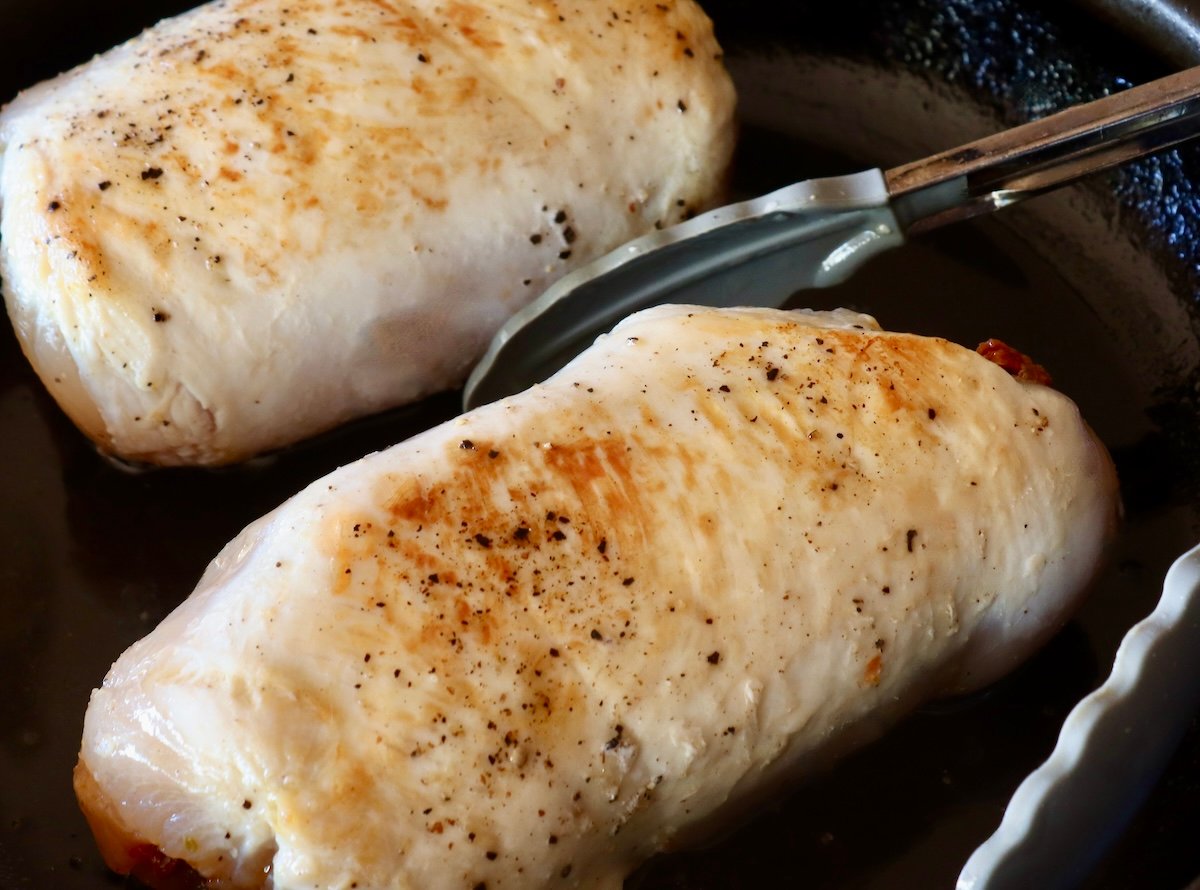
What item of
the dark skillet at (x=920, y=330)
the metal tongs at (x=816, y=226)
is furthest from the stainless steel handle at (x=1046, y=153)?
the dark skillet at (x=920, y=330)

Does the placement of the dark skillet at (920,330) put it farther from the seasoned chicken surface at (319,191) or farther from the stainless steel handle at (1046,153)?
the stainless steel handle at (1046,153)

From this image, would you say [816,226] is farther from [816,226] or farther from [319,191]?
[319,191]

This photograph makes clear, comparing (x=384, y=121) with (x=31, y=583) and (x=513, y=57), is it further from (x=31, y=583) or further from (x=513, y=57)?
(x=31, y=583)

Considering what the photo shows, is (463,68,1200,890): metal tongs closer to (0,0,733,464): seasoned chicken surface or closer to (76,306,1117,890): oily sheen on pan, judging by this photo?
(0,0,733,464): seasoned chicken surface

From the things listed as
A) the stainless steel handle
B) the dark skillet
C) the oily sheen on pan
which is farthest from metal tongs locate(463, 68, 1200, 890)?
the oily sheen on pan

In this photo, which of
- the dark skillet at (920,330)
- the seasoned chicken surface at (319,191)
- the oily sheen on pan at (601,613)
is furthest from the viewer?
the seasoned chicken surface at (319,191)

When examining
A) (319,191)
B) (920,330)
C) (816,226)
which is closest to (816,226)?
(816,226)

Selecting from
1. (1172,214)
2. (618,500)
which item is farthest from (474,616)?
(1172,214)
